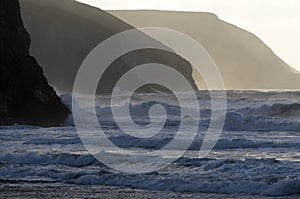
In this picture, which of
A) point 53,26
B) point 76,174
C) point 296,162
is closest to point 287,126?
point 296,162

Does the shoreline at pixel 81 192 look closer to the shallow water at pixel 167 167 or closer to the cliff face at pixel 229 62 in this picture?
the shallow water at pixel 167 167

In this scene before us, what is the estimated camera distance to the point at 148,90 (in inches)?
4171

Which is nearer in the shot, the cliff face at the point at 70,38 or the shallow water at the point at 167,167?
the shallow water at the point at 167,167

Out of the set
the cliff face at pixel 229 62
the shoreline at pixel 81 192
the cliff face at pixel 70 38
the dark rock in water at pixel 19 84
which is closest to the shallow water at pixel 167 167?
the shoreline at pixel 81 192

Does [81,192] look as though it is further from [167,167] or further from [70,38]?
[70,38]

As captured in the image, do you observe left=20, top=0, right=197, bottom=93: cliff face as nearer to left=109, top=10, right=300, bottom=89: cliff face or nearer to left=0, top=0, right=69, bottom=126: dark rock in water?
left=109, top=10, right=300, bottom=89: cliff face

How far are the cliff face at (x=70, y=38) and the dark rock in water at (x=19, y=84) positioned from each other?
206 ft

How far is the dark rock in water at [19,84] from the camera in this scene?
128ft

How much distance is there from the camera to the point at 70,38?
121000mm

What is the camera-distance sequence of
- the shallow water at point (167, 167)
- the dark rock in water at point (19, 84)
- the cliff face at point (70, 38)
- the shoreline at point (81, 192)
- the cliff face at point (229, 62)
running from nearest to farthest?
the shoreline at point (81, 192) → the shallow water at point (167, 167) → the dark rock in water at point (19, 84) → the cliff face at point (70, 38) → the cliff face at point (229, 62)

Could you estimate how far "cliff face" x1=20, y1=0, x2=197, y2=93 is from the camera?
110 metres

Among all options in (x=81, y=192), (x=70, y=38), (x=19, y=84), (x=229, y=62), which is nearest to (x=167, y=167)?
(x=81, y=192)

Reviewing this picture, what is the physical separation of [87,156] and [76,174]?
2946 millimetres

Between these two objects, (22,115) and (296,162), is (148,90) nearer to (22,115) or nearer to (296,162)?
(22,115)
